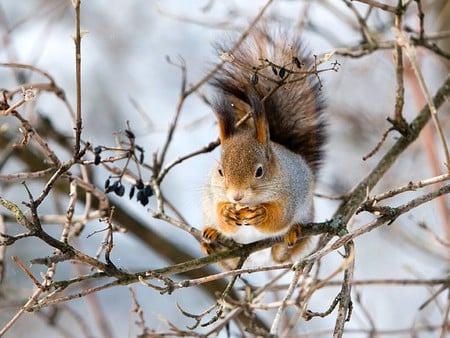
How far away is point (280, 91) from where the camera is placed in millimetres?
2104

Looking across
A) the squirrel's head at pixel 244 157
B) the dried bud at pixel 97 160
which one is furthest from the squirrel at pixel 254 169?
the dried bud at pixel 97 160

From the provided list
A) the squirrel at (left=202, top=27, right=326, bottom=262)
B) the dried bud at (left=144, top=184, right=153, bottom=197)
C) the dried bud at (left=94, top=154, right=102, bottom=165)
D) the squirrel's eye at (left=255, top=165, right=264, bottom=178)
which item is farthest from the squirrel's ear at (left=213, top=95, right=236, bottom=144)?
the dried bud at (left=94, top=154, right=102, bottom=165)

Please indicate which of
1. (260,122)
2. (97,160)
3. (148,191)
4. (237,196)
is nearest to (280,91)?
(260,122)

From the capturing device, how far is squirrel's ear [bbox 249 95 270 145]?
188 centimetres

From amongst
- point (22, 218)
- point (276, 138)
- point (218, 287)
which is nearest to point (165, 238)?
point (218, 287)

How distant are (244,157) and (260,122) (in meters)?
0.11

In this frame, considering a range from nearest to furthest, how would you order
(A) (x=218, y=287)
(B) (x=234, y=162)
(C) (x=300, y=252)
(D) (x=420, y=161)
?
(B) (x=234, y=162) → (C) (x=300, y=252) → (A) (x=218, y=287) → (D) (x=420, y=161)

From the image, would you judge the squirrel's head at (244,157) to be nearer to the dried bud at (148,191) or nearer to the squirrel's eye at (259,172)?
the squirrel's eye at (259,172)

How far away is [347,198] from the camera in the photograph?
1.93 m

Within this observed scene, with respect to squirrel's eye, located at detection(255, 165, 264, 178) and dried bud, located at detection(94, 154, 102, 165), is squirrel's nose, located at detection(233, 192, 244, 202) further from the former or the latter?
dried bud, located at detection(94, 154, 102, 165)

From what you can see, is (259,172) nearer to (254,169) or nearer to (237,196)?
(254,169)

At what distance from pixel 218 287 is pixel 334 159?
57.8 inches

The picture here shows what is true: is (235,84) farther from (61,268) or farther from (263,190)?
(61,268)

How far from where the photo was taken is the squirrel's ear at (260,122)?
6.15ft
